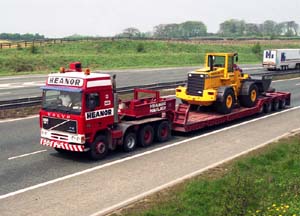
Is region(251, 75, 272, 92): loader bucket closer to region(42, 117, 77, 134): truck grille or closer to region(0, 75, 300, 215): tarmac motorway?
region(0, 75, 300, 215): tarmac motorway

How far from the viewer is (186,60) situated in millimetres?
67188

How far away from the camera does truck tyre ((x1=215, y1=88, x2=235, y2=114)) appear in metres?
18.1

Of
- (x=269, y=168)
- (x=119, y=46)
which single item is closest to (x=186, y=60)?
(x=119, y=46)

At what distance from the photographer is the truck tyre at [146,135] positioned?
572 inches

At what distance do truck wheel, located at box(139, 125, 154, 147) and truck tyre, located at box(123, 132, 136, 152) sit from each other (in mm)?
324

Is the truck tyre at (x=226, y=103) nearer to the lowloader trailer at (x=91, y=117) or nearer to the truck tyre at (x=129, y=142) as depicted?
the lowloader trailer at (x=91, y=117)

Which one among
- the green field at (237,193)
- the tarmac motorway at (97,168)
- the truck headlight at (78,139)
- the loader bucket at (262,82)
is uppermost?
the loader bucket at (262,82)

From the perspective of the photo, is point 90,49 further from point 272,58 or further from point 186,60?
point 272,58

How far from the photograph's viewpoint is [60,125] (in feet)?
42.4

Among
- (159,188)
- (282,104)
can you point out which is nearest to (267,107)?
(282,104)

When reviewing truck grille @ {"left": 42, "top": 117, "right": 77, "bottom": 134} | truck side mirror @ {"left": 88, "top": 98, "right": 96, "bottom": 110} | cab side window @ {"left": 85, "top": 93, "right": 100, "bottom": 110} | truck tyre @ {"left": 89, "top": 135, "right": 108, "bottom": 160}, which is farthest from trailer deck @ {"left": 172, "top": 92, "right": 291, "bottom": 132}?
truck grille @ {"left": 42, "top": 117, "right": 77, "bottom": 134}

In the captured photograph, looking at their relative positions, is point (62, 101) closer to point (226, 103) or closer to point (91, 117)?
point (91, 117)

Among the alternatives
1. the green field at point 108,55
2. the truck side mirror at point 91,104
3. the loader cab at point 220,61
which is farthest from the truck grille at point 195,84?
the green field at point 108,55

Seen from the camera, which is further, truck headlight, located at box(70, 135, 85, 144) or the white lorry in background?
the white lorry in background
